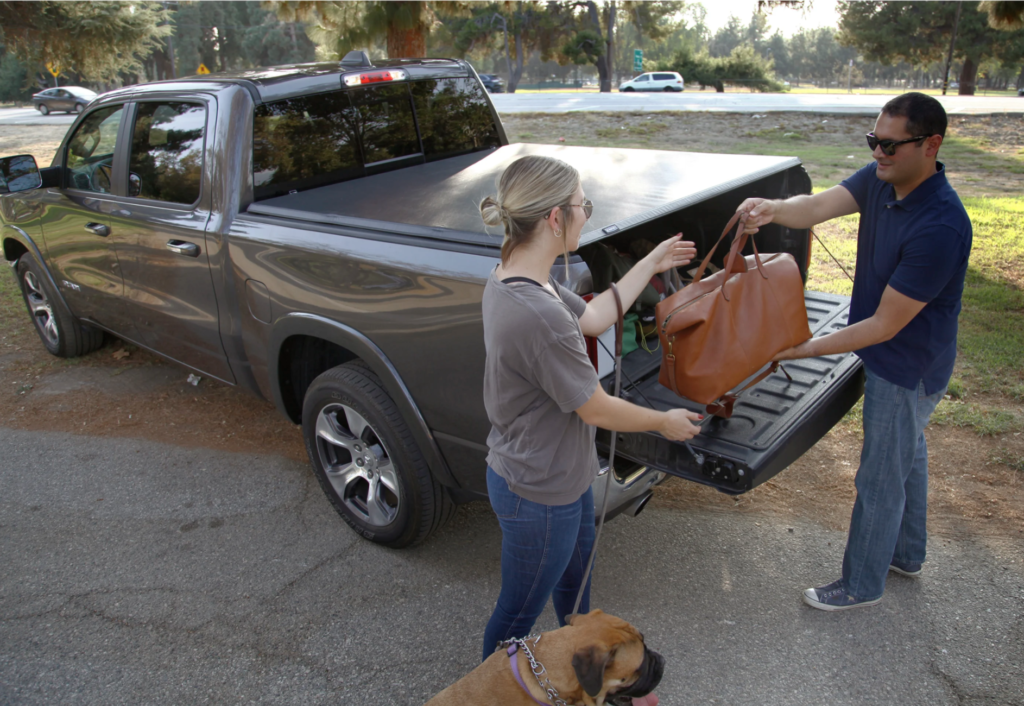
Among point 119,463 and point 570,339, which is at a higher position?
point 570,339

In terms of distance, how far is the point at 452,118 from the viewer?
4703mm

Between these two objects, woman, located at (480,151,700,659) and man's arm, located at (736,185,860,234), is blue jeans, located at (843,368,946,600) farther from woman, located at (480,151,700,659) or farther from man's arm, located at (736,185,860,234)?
woman, located at (480,151,700,659)

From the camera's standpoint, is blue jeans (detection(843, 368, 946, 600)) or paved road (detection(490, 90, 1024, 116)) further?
paved road (detection(490, 90, 1024, 116))

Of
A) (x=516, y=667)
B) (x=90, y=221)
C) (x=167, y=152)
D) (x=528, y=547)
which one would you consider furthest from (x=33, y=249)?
(x=516, y=667)

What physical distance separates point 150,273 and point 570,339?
310cm

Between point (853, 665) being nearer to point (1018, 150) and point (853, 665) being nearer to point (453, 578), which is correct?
point (453, 578)

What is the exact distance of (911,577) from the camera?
3137 millimetres

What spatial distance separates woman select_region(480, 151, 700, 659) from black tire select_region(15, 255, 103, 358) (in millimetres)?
4547

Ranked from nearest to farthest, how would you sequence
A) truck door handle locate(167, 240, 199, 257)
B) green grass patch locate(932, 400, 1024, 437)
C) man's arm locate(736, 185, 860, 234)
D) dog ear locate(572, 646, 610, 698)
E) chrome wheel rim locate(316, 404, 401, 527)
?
1. dog ear locate(572, 646, 610, 698)
2. man's arm locate(736, 185, 860, 234)
3. chrome wheel rim locate(316, 404, 401, 527)
4. truck door handle locate(167, 240, 199, 257)
5. green grass patch locate(932, 400, 1024, 437)

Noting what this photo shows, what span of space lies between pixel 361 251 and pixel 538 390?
1276 millimetres

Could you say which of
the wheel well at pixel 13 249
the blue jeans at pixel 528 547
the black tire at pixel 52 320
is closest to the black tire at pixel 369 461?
the blue jeans at pixel 528 547

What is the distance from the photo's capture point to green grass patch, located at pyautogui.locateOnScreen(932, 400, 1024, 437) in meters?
4.19

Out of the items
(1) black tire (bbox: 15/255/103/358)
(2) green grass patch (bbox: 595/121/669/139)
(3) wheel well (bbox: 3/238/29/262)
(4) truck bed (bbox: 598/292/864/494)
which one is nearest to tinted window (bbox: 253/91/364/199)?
(4) truck bed (bbox: 598/292/864/494)

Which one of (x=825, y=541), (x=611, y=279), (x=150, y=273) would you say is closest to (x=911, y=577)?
(x=825, y=541)
